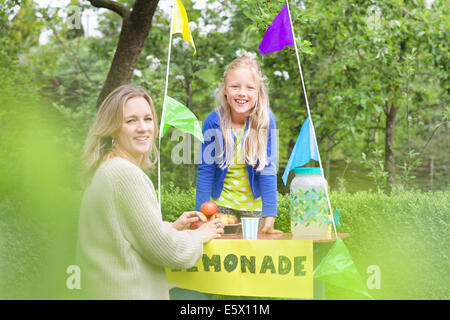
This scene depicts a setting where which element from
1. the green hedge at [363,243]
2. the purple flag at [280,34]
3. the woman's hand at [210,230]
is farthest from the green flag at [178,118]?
the green hedge at [363,243]

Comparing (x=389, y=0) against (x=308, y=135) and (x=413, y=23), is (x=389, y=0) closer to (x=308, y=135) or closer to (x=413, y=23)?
(x=413, y=23)

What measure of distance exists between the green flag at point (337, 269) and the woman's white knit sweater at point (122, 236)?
0.69m

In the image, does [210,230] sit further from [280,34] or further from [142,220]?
[280,34]

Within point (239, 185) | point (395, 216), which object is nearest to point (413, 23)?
point (395, 216)

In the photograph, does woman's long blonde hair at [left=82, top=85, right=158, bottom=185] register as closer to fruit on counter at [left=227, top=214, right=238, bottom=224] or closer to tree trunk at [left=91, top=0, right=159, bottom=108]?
fruit on counter at [left=227, top=214, right=238, bottom=224]

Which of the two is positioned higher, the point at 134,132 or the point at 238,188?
the point at 134,132

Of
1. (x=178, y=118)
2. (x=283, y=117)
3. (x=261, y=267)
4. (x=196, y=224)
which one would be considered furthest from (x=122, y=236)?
(x=283, y=117)

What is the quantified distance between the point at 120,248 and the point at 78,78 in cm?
703

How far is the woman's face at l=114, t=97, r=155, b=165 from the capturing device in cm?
204

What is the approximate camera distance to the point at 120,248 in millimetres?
1838

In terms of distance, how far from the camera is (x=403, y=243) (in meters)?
3.54

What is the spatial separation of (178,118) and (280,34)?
77 cm

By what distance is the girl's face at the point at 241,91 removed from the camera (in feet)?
8.84

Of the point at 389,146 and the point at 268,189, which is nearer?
the point at 268,189
